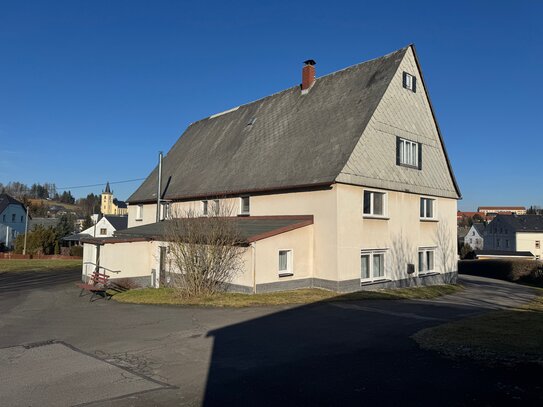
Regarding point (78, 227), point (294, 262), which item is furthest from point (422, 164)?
point (78, 227)

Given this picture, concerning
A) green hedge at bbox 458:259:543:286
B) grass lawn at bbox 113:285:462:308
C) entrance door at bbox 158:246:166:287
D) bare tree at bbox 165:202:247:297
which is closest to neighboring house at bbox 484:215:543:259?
green hedge at bbox 458:259:543:286

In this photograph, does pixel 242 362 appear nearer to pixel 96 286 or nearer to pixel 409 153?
pixel 96 286

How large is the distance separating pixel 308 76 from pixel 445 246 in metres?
12.3

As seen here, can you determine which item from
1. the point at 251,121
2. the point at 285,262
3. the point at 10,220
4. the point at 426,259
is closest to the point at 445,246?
the point at 426,259

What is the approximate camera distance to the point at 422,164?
22781 mm

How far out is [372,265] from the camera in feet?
63.4

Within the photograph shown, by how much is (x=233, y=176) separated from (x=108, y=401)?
17624 millimetres

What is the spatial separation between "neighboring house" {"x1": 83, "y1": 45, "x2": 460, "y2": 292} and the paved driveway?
4.40m

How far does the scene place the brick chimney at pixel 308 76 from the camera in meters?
24.8

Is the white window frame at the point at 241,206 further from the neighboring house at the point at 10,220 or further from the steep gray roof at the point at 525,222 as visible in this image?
the steep gray roof at the point at 525,222

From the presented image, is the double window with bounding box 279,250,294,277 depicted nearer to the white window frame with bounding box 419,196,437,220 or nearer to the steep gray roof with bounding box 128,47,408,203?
the steep gray roof with bounding box 128,47,408,203

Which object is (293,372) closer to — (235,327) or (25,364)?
(235,327)

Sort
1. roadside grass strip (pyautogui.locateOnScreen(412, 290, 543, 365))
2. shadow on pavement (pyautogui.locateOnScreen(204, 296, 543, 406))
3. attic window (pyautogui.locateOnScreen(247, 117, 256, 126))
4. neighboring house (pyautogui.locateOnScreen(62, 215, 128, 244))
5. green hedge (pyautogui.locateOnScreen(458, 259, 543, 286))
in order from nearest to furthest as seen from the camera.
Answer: shadow on pavement (pyautogui.locateOnScreen(204, 296, 543, 406)), roadside grass strip (pyautogui.locateOnScreen(412, 290, 543, 365)), attic window (pyautogui.locateOnScreen(247, 117, 256, 126)), green hedge (pyautogui.locateOnScreen(458, 259, 543, 286)), neighboring house (pyautogui.locateOnScreen(62, 215, 128, 244))

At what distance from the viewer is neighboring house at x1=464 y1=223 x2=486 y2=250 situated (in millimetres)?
106250
